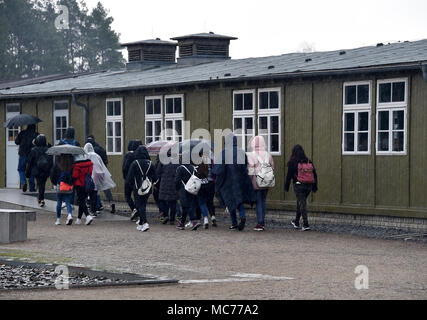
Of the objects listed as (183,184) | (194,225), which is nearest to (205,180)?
(183,184)

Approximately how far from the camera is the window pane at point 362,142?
2083 cm

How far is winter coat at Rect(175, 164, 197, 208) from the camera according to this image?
1978 cm

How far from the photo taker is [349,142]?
69.6 ft

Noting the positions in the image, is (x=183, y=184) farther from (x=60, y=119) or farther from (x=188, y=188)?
(x=60, y=119)

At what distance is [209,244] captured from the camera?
56.0 ft

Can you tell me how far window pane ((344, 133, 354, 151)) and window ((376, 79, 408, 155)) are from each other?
740 mm

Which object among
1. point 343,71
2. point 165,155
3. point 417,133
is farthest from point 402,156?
point 165,155

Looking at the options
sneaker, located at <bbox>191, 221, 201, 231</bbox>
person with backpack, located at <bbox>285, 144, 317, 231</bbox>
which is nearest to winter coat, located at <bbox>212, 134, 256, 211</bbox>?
sneaker, located at <bbox>191, 221, 201, 231</bbox>

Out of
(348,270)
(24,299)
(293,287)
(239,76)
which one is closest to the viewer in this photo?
(24,299)

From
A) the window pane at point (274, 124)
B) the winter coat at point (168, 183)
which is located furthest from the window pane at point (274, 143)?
the winter coat at point (168, 183)

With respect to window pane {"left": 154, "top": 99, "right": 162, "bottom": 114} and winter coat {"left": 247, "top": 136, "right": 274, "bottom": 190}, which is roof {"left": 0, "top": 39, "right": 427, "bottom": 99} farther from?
winter coat {"left": 247, "top": 136, "right": 274, "bottom": 190}

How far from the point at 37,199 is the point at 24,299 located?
1415 centimetres

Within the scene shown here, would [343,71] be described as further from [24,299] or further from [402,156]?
[24,299]

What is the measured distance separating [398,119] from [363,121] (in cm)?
97
